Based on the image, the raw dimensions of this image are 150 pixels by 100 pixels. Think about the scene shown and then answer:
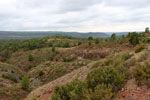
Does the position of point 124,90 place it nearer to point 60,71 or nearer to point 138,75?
point 138,75

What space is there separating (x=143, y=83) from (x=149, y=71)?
21.4 inches

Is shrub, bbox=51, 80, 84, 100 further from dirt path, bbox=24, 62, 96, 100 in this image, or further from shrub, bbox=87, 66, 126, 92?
dirt path, bbox=24, 62, 96, 100

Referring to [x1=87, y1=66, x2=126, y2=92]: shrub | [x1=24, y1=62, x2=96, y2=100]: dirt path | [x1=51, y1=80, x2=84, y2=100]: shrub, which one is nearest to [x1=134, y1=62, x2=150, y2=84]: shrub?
[x1=87, y1=66, x2=126, y2=92]: shrub

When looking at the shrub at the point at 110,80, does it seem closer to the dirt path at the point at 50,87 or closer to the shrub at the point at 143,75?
the shrub at the point at 143,75

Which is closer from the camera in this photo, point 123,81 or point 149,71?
point 149,71

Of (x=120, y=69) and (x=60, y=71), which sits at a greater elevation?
(x=120, y=69)

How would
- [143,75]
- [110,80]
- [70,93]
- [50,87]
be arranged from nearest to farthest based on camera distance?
[143,75]
[70,93]
[110,80]
[50,87]

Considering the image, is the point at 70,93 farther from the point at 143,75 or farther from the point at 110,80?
the point at 143,75

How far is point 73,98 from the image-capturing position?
4074 millimetres

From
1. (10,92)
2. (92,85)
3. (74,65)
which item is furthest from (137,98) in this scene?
(74,65)

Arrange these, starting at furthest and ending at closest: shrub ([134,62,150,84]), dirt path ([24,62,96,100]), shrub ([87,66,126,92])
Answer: dirt path ([24,62,96,100]), shrub ([87,66,126,92]), shrub ([134,62,150,84])

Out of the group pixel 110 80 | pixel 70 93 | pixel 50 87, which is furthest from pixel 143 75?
pixel 50 87

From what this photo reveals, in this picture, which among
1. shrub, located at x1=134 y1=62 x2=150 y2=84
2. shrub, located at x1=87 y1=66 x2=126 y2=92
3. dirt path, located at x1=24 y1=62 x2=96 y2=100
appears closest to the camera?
shrub, located at x1=134 y1=62 x2=150 y2=84

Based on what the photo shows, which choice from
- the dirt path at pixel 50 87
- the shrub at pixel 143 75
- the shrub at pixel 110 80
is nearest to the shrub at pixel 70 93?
the shrub at pixel 110 80
